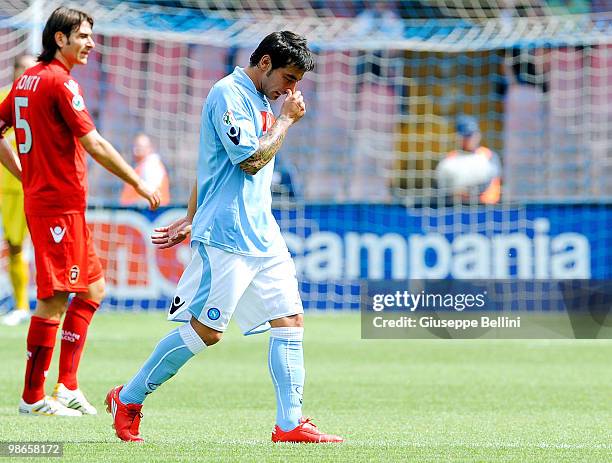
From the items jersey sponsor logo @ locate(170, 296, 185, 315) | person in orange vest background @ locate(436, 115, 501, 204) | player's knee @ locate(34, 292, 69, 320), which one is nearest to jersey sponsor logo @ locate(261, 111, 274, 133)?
jersey sponsor logo @ locate(170, 296, 185, 315)

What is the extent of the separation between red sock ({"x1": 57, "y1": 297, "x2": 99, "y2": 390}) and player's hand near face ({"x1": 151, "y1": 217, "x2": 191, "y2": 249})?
137cm

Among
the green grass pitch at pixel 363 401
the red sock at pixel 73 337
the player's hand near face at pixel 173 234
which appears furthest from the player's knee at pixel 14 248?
the player's hand near face at pixel 173 234

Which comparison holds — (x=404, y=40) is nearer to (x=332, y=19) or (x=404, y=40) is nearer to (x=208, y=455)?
(x=332, y=19)

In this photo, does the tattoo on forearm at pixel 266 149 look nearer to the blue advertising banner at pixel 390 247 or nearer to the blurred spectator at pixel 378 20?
the blue advertising banner at pixel 390 247

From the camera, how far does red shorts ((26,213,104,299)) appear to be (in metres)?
6.76

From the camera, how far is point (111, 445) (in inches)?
219

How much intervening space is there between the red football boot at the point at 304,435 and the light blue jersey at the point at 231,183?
75 cm

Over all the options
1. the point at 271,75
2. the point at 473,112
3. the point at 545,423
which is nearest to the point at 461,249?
the point at 473,112

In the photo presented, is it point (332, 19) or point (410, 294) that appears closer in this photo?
point (410, 294)

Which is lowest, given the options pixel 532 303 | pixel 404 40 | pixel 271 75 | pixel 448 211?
pixel 532 303

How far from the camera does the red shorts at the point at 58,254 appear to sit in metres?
Answer: 6.76

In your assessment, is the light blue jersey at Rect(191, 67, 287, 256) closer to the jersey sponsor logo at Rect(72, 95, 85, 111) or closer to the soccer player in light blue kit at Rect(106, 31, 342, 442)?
the soccer player in light blue kit at Rect(106, 31, 342, 442)

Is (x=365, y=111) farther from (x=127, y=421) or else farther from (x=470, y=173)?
(x=127, y=421)

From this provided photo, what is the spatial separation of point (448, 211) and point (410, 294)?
1081mm
